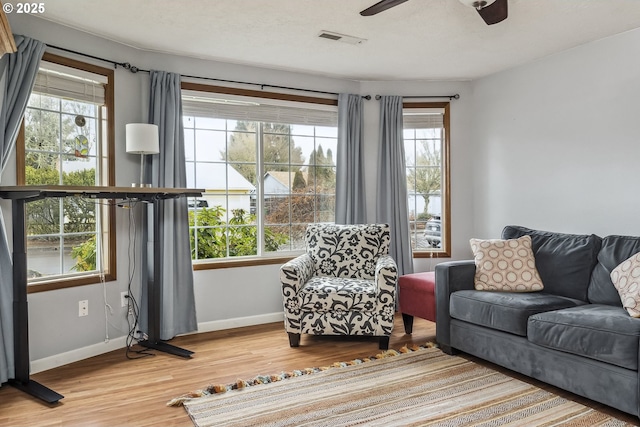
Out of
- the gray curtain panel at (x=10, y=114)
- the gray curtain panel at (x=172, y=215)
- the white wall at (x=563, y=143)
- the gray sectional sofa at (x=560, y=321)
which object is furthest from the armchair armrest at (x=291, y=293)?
the white wall at (x=563, y=143)

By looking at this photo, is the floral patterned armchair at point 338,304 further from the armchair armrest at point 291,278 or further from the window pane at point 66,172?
the window pane at point 66,172

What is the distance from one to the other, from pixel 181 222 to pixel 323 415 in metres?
2.08

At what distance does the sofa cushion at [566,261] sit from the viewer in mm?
3207

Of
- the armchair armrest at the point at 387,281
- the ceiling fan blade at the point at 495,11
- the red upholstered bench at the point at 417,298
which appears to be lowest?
the red upholstered bench at the point at 417,298

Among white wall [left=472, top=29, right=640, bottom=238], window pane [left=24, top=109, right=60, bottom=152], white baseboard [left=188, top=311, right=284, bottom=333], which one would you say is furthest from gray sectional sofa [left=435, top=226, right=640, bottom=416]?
window pane [left=24, top=109, right=60, bottom=152]

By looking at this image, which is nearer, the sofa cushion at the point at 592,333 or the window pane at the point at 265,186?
the sofa cushion at the point at 592,333

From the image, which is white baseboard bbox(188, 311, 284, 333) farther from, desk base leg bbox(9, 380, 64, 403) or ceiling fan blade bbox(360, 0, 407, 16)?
ceiling fan blade bbox(360, 0, 407, 16)

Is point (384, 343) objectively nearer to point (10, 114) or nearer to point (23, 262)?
point (23, 262)

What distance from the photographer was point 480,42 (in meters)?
3.66

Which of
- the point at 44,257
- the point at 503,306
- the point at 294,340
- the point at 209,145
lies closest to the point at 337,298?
the point at 294,340

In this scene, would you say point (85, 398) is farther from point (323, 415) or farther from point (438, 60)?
point (438, 60)

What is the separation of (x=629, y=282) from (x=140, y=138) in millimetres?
3310

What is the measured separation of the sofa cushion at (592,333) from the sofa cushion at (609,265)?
0.56 feet

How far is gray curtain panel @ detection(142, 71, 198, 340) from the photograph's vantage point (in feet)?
12.3
